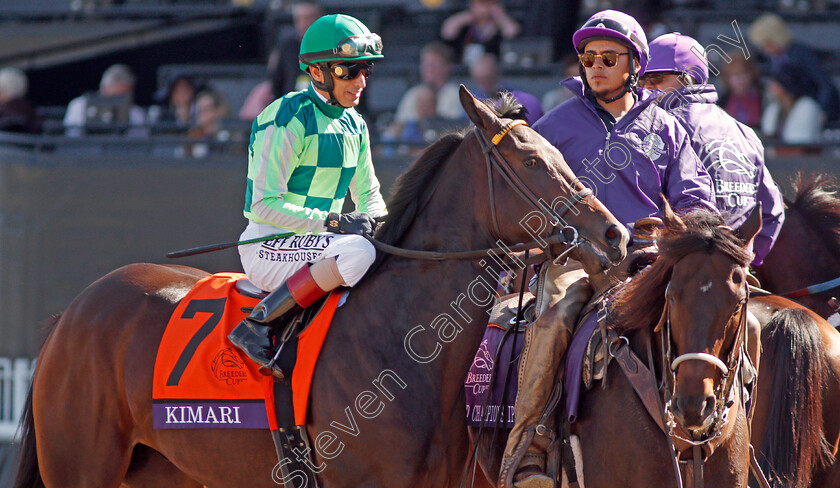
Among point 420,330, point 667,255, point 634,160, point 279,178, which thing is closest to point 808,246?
point 634,160

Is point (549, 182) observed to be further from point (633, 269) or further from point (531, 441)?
point (531, 441)

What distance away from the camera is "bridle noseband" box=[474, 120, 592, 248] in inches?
141

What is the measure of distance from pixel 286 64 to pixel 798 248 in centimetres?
571

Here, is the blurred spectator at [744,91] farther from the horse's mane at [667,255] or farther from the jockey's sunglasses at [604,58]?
the horse's mane at [667,255]

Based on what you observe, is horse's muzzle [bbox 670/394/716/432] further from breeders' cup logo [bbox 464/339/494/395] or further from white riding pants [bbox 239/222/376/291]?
white riding pants [bbox 239/222/376/291]

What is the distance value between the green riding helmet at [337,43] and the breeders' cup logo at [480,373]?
1.41 m

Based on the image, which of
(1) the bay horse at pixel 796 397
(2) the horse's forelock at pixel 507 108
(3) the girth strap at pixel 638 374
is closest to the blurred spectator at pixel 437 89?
(2) the horse's forelock at pixel 507 108

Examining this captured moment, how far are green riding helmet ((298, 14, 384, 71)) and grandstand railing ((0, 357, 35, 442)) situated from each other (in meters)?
5.56

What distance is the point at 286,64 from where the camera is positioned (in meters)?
9.43

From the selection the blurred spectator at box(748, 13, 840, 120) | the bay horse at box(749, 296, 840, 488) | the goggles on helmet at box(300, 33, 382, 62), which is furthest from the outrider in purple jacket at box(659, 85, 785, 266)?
the blurred spectator at box(748, 13, 840, 120)

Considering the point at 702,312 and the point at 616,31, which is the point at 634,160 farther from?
the point at 702,312

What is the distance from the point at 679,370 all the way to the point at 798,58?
5.83 metres

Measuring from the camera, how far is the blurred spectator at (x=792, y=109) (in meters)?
7.86

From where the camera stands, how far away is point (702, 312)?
3.22 meters
